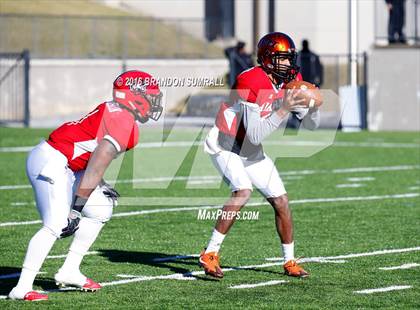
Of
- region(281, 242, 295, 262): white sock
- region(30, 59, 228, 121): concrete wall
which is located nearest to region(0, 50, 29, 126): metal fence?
region(30, 59, 228, 121): concrete wall

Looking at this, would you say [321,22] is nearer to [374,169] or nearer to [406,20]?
[406,20]

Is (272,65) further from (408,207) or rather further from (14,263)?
(408,207)

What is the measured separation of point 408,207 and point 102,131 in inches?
248

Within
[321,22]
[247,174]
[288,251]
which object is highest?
[247,174]

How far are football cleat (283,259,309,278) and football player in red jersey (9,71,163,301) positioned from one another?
1585mm

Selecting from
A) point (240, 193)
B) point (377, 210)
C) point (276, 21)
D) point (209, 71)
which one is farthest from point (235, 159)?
point (276, 21)

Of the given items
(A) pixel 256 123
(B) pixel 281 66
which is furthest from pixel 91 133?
(B) pixel 281 66

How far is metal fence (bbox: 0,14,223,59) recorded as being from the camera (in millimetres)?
35812

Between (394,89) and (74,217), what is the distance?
1925 centimetres

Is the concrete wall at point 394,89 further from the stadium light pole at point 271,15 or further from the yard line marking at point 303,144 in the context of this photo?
the stadium light pole at point 271,15

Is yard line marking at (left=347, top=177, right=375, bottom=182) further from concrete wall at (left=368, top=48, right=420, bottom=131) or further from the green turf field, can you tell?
concrete wall at (left=368, top=48, right=420, bottom=131)

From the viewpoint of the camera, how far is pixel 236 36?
4203cm

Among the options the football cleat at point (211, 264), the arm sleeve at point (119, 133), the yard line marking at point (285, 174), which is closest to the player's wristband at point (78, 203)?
the arm sleeve at point (119, 133)

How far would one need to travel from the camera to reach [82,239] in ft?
28.4
